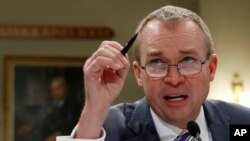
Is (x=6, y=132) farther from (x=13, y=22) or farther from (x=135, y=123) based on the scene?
(x=135, y=123)

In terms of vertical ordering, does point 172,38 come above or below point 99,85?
above

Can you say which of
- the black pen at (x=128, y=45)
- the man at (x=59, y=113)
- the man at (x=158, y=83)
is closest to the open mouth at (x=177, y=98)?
the man at (x=158, y=83)

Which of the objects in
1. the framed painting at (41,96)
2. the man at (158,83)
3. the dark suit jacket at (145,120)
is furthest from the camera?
the framed painting at (41,96)

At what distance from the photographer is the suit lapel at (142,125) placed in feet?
5.04

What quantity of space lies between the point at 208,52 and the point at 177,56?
16 centimetres

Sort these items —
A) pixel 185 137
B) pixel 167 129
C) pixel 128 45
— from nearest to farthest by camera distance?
pixel 128 45 → pixel 185 137 → pixel 167 129

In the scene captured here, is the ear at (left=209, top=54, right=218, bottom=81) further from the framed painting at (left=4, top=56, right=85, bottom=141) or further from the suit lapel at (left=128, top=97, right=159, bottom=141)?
the framed painting at (left=4, top=56, right=85, bottom=141)

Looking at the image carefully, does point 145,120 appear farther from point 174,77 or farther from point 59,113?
point 59,113

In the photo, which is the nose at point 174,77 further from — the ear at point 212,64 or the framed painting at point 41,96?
the framed painting at point 41,96

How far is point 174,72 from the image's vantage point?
1414 millimetres

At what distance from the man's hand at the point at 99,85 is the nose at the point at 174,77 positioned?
0.41 ft

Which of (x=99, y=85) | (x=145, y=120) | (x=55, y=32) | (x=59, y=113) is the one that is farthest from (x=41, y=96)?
(x=99, y=85)

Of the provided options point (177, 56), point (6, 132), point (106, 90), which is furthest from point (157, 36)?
point (6, 132)

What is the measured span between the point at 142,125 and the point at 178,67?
263 millimetres
